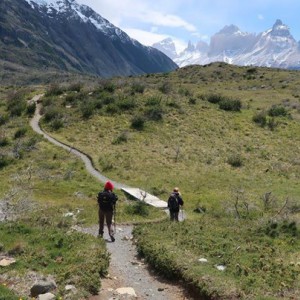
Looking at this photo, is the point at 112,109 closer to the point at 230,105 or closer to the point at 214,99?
the point at 230,105

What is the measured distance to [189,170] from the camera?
127ft

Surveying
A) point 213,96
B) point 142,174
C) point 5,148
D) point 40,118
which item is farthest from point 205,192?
point 213,96

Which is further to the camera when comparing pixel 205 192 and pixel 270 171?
pixel 270 171

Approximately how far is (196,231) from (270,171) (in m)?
21.7

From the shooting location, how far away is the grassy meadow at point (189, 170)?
16.2 m

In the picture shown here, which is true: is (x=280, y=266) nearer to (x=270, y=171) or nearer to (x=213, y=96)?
(x=270, y=171)

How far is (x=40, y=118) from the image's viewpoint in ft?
182

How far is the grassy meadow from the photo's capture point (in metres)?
16.2

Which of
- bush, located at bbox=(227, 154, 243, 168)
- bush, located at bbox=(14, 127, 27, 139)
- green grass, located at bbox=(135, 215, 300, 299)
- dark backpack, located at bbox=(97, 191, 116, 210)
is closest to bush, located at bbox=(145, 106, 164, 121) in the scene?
bush, located at bbox=(227, 154, 243, 168)

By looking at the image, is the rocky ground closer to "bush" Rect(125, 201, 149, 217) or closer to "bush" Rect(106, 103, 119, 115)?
"bush" Rect(125, 201, 149, 217)

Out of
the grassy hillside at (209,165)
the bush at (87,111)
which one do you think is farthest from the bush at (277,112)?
the bush at (87,111)

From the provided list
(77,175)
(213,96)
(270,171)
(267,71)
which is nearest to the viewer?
(77,175)

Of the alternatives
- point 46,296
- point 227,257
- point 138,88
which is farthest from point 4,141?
point 46,296

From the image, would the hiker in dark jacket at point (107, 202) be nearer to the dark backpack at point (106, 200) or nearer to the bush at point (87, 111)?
the dark backpack at point (106, 200)
